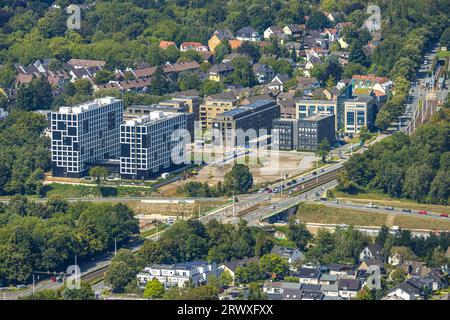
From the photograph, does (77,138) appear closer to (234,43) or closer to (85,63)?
(85,63)

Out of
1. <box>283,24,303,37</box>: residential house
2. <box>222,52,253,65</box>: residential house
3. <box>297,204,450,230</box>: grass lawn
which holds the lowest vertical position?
<box>297,204,450,230</box>: grass lawn

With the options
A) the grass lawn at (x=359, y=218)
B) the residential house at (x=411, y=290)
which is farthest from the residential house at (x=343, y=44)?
the residential house at (x=411, y=290)

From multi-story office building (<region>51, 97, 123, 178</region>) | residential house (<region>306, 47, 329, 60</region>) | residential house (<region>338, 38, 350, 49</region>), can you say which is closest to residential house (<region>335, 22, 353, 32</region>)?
residential house (<region>338, 38, 350, 49</region>)

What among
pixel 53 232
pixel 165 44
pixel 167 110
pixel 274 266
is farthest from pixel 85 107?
pixel 165 44

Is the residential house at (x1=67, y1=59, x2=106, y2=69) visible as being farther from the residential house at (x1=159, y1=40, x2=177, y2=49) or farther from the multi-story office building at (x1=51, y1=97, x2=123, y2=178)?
the multi-story office building at (x1=51, y1=97, x2=123, y2=178)

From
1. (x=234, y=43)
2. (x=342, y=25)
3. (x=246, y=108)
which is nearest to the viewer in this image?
(x=246, y=108)

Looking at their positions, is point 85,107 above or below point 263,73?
below
